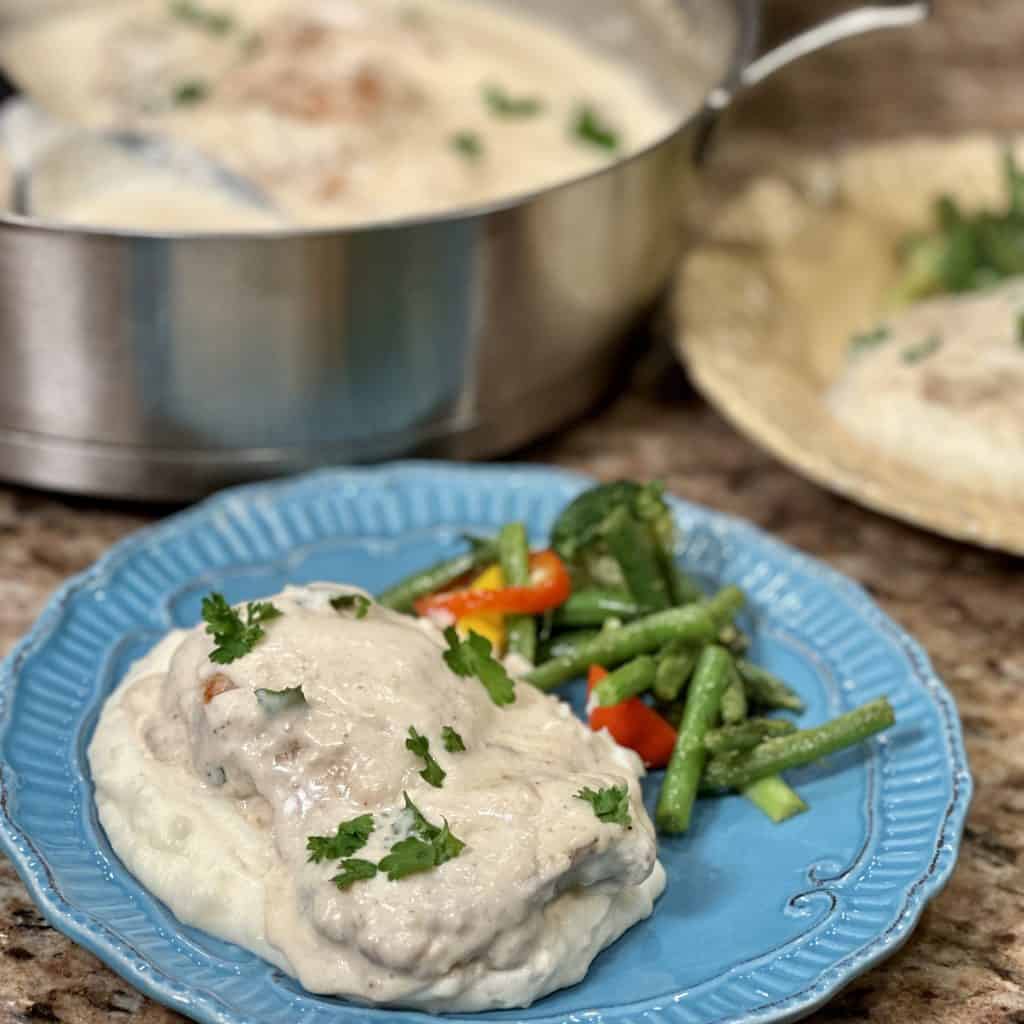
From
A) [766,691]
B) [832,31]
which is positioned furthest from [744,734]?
[832,31]

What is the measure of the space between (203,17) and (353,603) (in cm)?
231

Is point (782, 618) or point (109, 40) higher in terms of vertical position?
point (109, 40)

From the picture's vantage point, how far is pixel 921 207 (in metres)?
4.17

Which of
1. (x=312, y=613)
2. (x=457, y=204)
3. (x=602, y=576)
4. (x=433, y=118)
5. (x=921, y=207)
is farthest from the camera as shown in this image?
(x=921, y=207)

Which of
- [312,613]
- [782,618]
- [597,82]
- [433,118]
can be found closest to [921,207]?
[597,82]

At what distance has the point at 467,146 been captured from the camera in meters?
3.71

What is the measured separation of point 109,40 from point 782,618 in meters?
2.35

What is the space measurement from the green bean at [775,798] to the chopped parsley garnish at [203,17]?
258cm

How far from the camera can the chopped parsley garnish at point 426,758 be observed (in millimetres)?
2119

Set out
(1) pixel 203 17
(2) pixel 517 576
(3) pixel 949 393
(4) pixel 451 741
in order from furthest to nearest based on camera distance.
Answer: (1) pixel 203 17
(3) pixel 949 393
(2) pixel 517 576
(4) pixel 451 741

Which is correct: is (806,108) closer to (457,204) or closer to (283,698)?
(457,204)

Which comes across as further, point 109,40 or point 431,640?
point 109,40

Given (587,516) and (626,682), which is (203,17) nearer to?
(587,516)

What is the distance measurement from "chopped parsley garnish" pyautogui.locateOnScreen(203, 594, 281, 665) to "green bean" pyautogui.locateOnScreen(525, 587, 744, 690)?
21.0 inches
